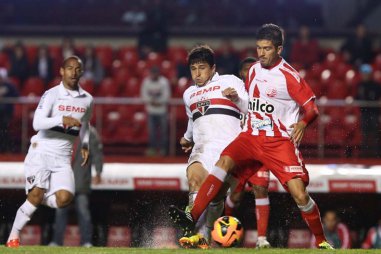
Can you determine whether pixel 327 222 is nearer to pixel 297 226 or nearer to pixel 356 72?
pixel 297 226


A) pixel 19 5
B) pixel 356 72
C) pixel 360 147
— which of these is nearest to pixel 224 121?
pixel 360 147

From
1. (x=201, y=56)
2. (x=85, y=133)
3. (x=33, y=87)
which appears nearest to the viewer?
(x=201, y=56)

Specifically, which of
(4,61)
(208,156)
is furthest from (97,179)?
(4,61)

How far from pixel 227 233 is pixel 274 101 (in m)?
1.37

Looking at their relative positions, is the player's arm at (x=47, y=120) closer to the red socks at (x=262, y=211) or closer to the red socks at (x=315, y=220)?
the red socks at (x=262, y=211)

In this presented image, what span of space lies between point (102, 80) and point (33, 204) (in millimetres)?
9703

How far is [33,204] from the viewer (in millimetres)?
11781

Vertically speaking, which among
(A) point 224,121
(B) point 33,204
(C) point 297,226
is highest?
(A) point 224,121

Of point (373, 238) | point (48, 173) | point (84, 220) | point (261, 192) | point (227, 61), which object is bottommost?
point (373, 238)

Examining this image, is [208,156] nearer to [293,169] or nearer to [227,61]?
[293,169]

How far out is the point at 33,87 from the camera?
20.9 meters

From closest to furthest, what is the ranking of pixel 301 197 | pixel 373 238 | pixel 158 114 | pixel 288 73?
pixel 301 197, pixel 288 73, pixel 373 238, pixel 158 114

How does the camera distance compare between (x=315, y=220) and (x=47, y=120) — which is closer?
(x=315, y=220)

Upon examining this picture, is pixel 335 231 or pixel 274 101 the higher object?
pixel 274 101
